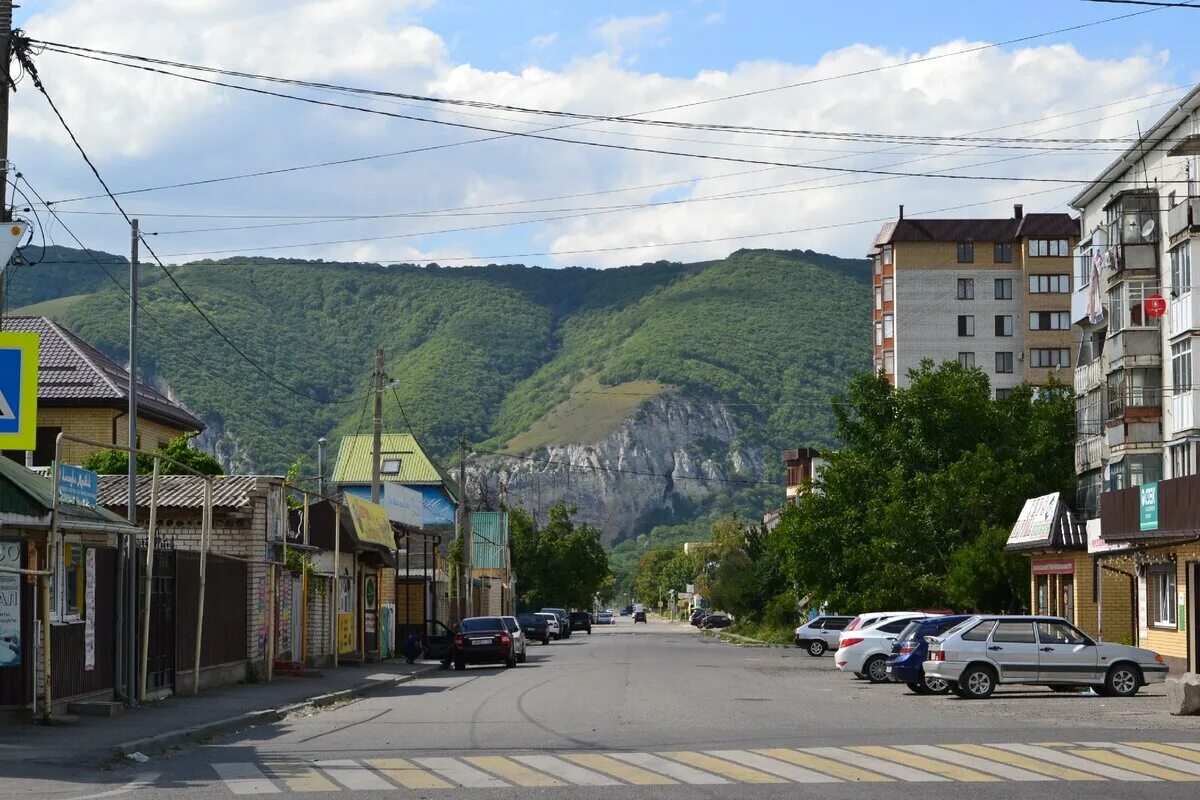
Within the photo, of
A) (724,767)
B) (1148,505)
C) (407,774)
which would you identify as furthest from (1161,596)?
(407,774)

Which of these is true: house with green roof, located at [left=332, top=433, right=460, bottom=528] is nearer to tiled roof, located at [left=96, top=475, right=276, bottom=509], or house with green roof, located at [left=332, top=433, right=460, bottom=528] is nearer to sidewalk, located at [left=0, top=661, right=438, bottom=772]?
tiled roof, located at [left=96, top=475, right=276, bottom=509]

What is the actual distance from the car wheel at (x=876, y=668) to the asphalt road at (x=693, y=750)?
23.3 ft

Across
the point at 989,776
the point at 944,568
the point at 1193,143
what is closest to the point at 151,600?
the point at 989,776

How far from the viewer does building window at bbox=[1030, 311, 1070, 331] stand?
104938mm

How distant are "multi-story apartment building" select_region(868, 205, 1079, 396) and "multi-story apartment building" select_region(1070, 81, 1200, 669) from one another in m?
42.6

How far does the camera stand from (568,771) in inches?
590

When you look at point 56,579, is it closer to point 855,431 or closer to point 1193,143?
point 1193,143

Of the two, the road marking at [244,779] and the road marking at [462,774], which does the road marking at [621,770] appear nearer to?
the road marking at [462,774]

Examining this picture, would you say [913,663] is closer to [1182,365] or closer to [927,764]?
[927,764]

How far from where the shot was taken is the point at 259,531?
33.0 m

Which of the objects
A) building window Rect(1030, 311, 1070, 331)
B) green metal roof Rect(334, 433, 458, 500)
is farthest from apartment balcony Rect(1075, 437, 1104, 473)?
green metal roof Rect(334, 433, 458, 500)

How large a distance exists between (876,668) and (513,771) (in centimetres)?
2292

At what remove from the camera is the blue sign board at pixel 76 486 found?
19703 millimetres

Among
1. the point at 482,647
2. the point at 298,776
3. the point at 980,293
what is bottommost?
the point at 482,647
